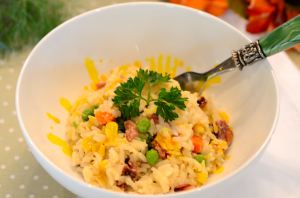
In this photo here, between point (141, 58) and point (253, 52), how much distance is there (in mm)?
385

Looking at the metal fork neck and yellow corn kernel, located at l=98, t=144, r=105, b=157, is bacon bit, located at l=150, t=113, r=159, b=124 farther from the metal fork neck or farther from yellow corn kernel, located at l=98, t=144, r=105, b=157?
the metal fork neck

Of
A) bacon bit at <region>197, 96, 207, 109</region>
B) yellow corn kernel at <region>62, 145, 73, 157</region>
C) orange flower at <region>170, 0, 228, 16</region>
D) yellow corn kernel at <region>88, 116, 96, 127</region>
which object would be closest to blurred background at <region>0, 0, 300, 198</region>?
orange flower at <region>170, 0, 228, 16</region>

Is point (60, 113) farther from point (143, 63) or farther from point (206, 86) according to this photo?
point (206, 86)

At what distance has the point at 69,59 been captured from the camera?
1.32 metres

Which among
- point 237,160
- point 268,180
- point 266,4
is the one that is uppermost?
point 266,4

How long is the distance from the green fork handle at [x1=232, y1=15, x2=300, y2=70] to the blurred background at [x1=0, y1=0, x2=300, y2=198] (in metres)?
0.50

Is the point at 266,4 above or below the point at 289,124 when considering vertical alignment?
above

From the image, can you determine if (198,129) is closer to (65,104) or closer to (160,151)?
(160,151)

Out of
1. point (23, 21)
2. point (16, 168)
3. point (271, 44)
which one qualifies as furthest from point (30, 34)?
point (271, 44)

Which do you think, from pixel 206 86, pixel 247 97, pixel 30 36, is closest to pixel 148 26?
pixel 206 86

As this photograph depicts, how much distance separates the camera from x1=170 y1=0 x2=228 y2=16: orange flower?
1670 mm

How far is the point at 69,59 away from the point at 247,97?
1.82 ft

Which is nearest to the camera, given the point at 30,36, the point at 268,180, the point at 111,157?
the point at 111,157

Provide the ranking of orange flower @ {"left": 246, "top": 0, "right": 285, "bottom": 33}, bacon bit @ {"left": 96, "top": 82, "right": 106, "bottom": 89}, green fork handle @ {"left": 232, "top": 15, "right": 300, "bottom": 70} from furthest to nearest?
orange flower @ {"left": 246, "top": 0, "right": 285, "bottom": 33} < bacon bit @ {"left": 96, "top": 82, "right": 106, "bottom": 89} < green fork handle @ {"left": 232, "top": 15, "right": 300, "bottom": 70}
